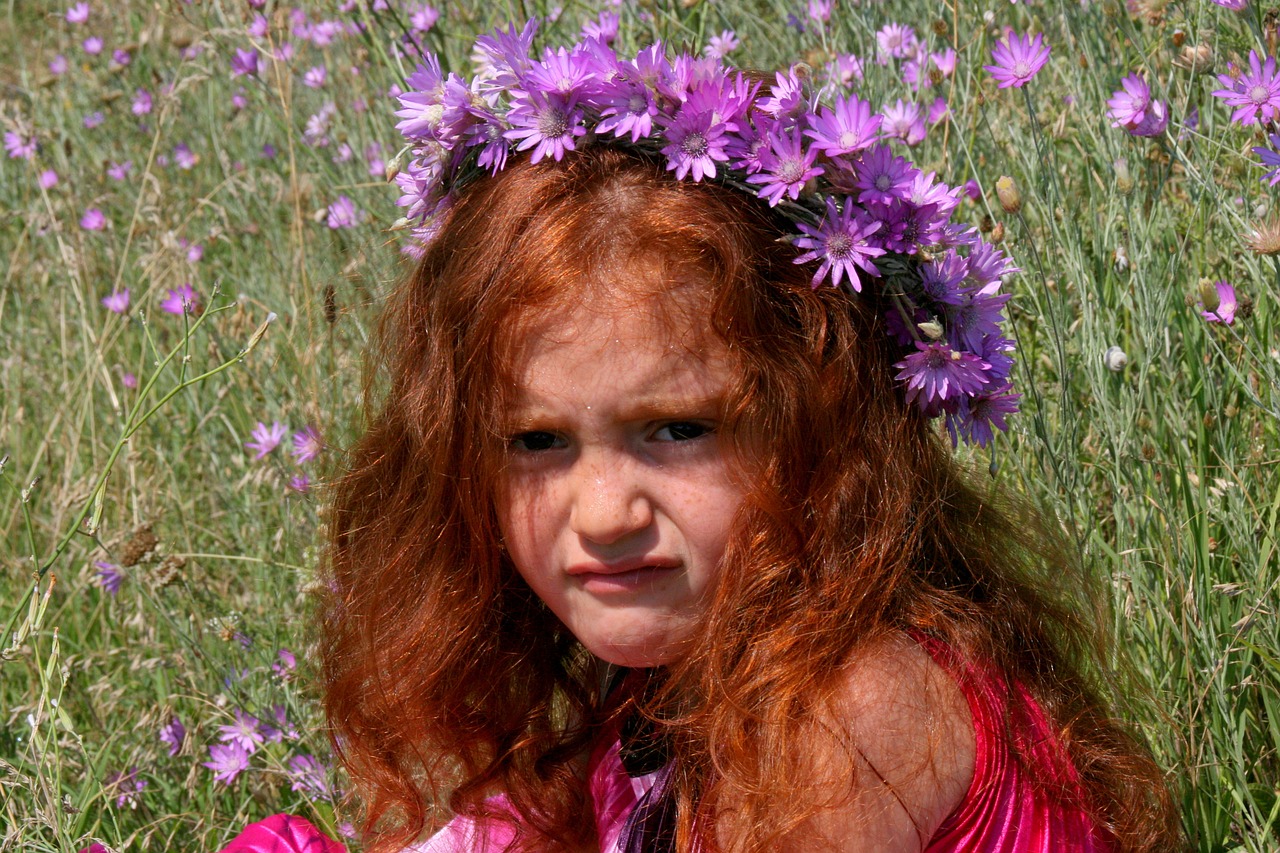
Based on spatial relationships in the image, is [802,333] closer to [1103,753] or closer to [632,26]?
[1103,753]

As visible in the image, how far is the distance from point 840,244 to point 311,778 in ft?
3.46

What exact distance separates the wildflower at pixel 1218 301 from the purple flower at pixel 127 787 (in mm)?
1341

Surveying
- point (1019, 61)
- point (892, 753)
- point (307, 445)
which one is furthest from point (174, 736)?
point (1019, 61)

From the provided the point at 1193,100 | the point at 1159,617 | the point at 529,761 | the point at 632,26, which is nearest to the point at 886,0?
the point at 632,26

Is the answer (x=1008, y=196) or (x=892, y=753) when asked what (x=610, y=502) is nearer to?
(x=892, y=753)

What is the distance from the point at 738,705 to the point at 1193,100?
1.21 metres

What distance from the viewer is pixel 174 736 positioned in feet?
6.21

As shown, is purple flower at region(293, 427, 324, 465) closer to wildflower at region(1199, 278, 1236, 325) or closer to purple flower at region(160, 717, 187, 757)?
purple flower at region(160, 717, 187, 757)

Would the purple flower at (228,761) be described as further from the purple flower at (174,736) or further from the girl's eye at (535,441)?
the girl's eye at (535,441)

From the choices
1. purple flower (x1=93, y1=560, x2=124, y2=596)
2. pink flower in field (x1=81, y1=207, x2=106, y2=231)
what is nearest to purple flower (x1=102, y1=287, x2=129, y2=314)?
pink flower in field (x1=81, y1=207, x2=106, y2=231)

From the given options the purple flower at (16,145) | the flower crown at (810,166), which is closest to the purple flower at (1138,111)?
the flower crown at (810,166)

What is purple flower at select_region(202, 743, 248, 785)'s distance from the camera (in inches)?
71.2

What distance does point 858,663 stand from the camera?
1.20 m

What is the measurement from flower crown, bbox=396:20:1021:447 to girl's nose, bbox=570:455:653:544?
0.24m
